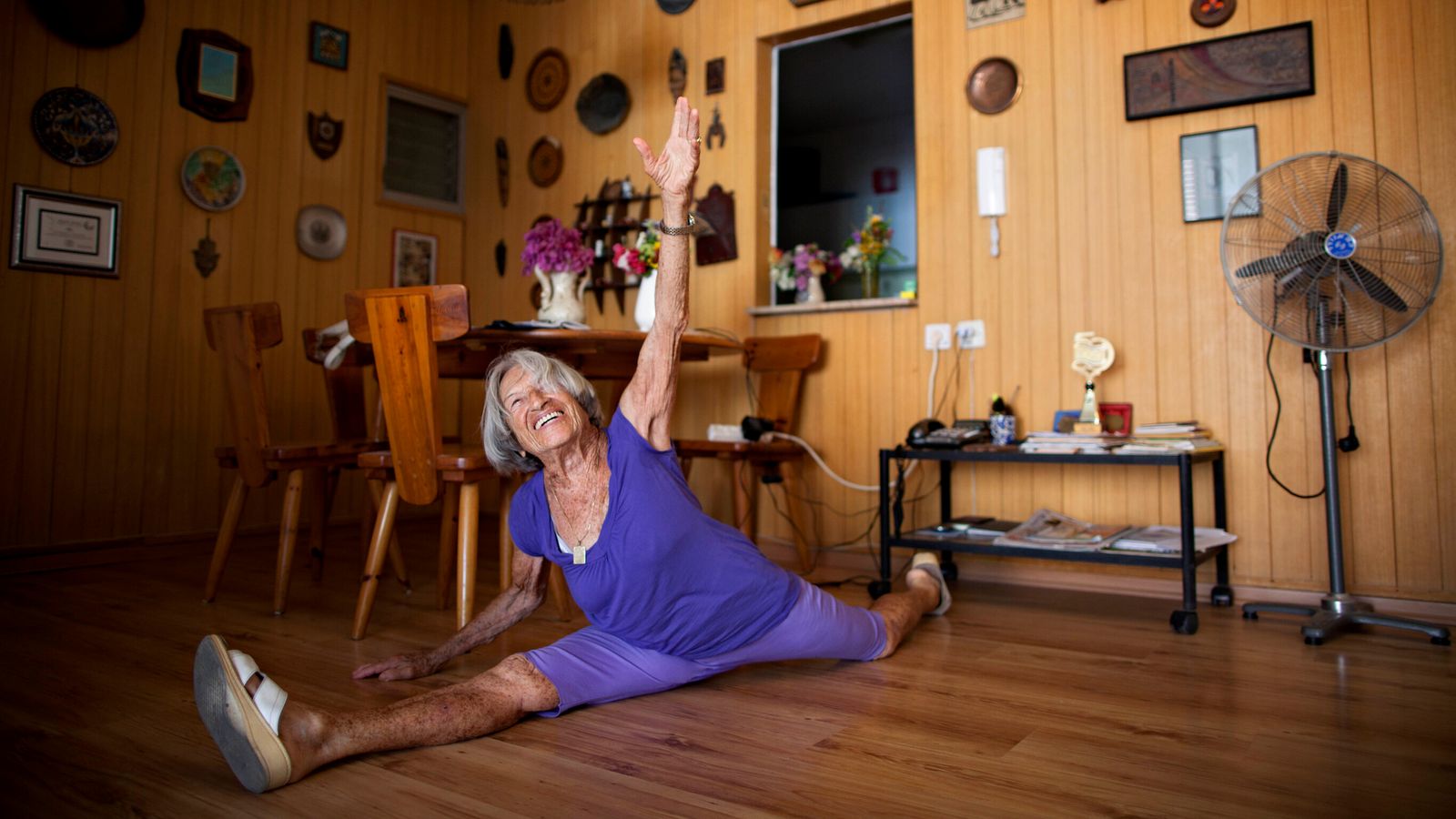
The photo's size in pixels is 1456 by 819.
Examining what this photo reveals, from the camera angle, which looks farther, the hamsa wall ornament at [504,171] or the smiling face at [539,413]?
the hamsa wall ornament at [504,171]

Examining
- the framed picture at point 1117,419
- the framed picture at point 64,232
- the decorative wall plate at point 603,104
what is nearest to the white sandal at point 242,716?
the framed picture at point 1117,419

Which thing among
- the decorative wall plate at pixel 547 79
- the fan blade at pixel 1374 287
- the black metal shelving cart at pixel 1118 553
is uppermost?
the decorative wall plate at pixel 547 79

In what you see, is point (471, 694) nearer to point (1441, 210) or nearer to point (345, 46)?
point (1441, 210)

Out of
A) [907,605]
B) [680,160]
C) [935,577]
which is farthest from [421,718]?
[935,577]

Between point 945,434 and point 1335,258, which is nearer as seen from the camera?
point 1335,258

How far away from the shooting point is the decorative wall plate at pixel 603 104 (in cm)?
427

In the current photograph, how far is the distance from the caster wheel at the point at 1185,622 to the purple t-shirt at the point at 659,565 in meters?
1.22

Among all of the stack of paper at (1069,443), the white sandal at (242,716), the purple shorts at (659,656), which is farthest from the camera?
the stack of paper at (1069,443)

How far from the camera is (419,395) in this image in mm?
2225

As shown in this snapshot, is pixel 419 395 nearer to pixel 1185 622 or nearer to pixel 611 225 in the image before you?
pixel 1185 622

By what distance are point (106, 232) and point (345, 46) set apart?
1.48 metres

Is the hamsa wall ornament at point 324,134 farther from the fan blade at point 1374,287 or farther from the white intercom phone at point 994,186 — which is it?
the fan blade at point 1374,287

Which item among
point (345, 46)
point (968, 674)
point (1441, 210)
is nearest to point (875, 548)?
point (968, 674)

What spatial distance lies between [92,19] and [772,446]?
10.1 ft
